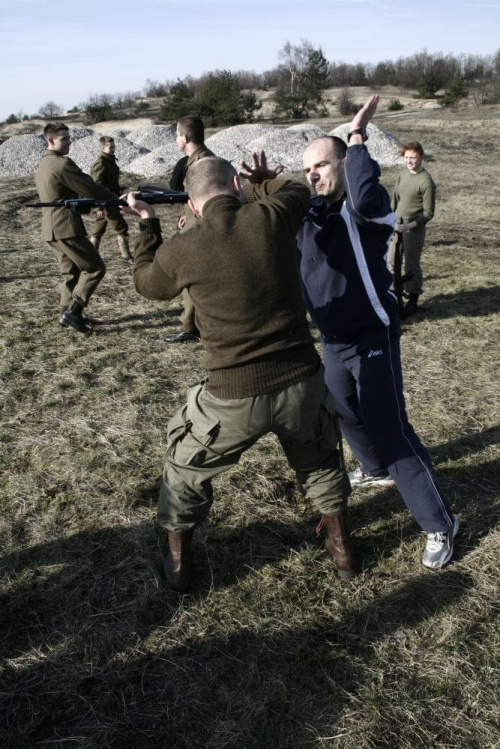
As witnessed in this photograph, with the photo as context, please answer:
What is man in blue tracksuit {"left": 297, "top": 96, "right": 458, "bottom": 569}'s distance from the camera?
2766 mm

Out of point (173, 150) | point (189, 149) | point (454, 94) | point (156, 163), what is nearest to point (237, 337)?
point (189, 149)

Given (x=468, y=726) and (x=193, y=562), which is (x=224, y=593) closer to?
(x=193, y=562)

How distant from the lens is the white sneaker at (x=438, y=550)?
2.98 m

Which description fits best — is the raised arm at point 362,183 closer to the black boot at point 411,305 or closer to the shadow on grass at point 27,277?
the black boot at point 411,305

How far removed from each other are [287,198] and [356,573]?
182 cm

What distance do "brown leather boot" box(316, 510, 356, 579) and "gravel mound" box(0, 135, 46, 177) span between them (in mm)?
17108

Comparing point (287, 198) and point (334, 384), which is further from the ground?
point (287, 198)

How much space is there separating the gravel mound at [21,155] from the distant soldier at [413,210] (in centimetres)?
1378

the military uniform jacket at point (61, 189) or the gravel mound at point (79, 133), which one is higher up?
the gravel mound at point (79, 133)

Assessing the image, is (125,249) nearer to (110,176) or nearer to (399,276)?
(110,176)

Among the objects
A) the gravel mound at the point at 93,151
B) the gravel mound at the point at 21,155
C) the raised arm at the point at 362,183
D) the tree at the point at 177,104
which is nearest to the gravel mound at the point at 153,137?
the gravel mound at the point at 93,151

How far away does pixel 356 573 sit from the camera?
9.76ft

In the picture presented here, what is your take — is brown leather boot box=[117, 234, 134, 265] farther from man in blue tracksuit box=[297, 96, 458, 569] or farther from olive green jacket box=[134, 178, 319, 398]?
olive green jacket box=[134, 178, 319, 398]

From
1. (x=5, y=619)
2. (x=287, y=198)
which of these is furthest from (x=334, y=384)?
(x=5, y=619)
